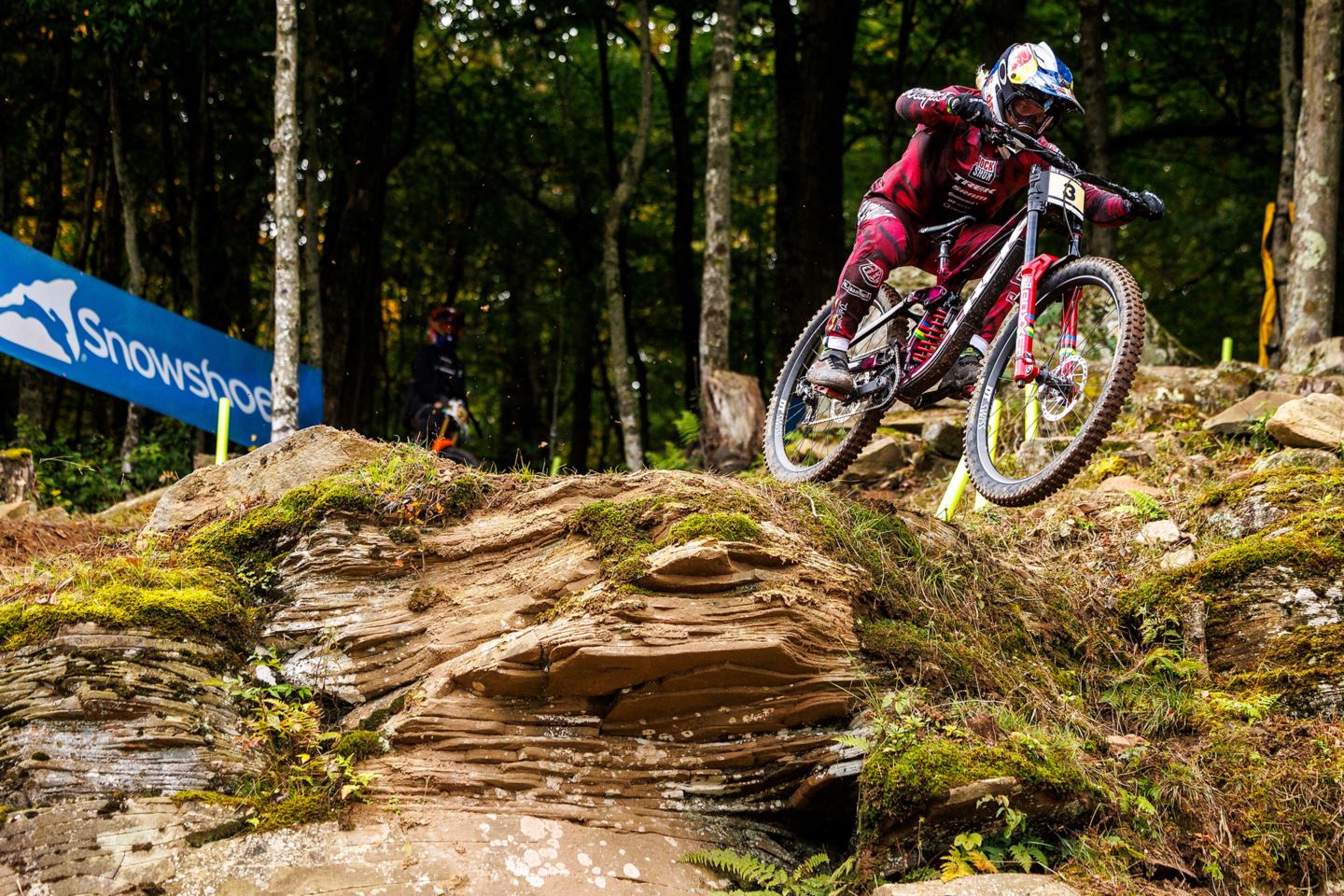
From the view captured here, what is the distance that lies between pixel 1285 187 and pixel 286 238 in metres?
10.8

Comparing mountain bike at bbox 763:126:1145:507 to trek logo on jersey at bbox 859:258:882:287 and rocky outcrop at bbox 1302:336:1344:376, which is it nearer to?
trek logo on jersey at bbox 859:258:882:287

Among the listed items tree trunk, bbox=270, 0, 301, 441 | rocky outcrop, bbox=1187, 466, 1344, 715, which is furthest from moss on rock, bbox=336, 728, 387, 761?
tree trunk, bbox=270, 0, 301, 441

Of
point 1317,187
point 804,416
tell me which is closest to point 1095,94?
point 1317,187

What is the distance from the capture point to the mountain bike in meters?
5.87

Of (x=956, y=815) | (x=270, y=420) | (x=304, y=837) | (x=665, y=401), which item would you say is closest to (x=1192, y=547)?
(x=956, y=815)

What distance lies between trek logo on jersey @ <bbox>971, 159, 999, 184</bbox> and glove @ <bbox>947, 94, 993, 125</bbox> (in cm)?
41

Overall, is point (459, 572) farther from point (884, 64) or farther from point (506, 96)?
point (884, 64)

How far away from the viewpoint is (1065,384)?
599 centimetres

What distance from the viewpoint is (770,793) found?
18.3ft

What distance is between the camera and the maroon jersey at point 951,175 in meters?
6.55

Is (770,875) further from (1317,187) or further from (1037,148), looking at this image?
(1317,187)

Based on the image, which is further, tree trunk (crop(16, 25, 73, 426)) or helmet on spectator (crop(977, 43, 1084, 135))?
tree trunk (crop(16, 25, 73, 426))

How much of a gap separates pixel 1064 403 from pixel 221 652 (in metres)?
4.43

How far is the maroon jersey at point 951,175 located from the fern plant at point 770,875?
381 cm
